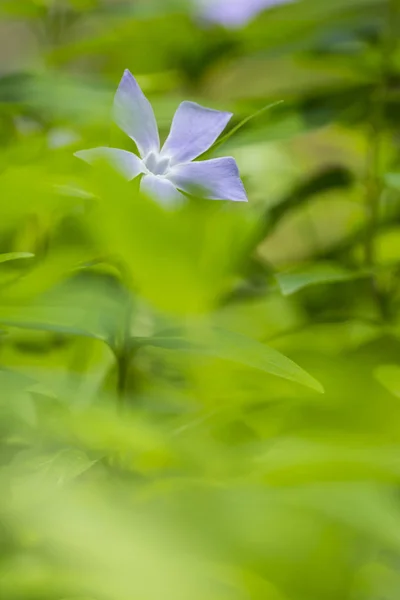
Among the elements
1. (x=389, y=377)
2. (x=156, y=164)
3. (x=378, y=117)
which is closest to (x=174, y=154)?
(x=156, y=164)

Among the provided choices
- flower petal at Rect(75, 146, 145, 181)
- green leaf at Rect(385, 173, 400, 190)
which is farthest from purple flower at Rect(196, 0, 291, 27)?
flower petal at Rect(75, 146, 145, 181)

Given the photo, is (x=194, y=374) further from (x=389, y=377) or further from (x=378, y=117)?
(x=378, y=117)

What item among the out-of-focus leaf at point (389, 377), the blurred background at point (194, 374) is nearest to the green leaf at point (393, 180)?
the blurred background at point (194, 374)

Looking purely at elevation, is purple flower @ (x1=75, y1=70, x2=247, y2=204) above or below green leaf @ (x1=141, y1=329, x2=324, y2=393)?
above

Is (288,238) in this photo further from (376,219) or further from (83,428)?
(83,428)

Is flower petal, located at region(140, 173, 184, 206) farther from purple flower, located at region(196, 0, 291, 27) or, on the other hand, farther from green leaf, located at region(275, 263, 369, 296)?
purple flower, located at region(196, 0, 291, 27)

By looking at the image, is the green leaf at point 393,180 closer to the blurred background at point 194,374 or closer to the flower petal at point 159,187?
the blurred background at point 194,374
